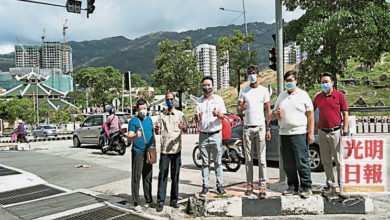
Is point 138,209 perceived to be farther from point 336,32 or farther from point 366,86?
point 366,86

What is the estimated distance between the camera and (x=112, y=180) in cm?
768

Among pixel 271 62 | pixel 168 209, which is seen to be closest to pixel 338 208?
pixel 168 209

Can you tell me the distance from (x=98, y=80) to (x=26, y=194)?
4356cm

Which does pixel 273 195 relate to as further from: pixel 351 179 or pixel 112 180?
pixel 112 180

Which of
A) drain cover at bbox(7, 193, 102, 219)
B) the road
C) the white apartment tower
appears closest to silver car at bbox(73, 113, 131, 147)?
the road

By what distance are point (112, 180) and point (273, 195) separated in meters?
4.29

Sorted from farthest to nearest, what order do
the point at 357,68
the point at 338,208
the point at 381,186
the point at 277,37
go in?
1. the point at 357,68
2. the point at 277,37
3. the point at 381,186
4. the point at 338,208

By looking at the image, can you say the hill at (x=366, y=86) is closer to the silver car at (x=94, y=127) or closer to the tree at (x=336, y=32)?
the tree at (x=336, y=32)

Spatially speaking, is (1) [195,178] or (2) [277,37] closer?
(2) [277,37]

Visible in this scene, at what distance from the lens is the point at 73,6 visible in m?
12.4

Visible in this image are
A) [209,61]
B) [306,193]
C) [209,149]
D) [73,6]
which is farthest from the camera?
[209,61]

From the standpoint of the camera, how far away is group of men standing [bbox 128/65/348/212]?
487 centimetres

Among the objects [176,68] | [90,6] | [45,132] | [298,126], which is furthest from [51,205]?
[45,132]

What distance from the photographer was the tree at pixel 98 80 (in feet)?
156
